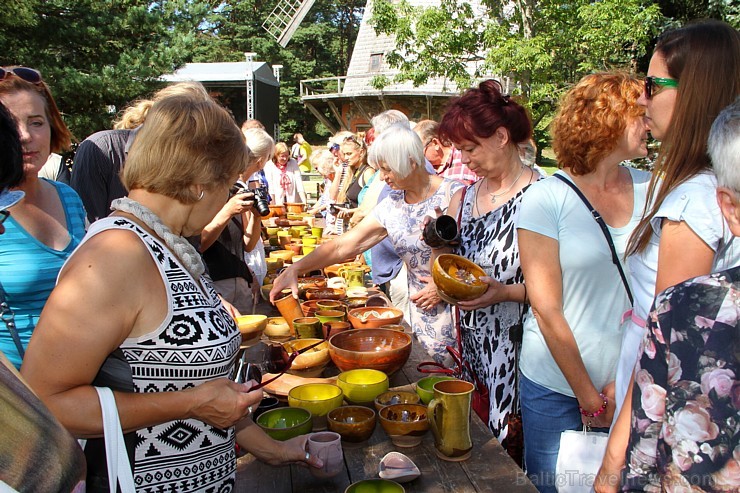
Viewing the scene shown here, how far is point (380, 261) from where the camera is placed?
3.88 metres

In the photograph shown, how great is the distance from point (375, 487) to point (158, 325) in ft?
2.24

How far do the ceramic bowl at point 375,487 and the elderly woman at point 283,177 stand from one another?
258 inches

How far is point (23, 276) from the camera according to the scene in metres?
1.99

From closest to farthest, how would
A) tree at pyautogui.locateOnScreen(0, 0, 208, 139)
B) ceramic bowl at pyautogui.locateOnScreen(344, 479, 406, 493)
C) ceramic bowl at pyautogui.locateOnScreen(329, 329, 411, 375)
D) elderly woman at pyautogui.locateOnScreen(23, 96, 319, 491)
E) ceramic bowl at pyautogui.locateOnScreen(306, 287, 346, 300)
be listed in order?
1. elderly woman at pyautogui.locateOnScreen(23, 96, 319, 491)
2. ceramic bowl at pyautogui.locateOnScreen(344, 479, 406, 493)
3. ceramic bowl at pyautogui.locateOnScreen(329, 329, 411, 375)
4. ceramic bowl at pyautogui.locateOnScreen(306, 287, 346, 300)
5. tree at pyautogui.locateOnScreen(0, 0, 208, 139)

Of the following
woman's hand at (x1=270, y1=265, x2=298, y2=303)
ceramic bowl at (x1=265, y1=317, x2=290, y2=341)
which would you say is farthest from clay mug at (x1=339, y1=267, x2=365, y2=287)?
ceramic bowl at (x1=265, y1=317, x2=290, y2=341)

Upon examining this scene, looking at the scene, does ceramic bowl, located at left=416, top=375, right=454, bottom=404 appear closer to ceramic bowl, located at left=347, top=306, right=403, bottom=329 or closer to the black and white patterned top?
ceramic bowl, located at left=347, top=306, right=403, bottom=329

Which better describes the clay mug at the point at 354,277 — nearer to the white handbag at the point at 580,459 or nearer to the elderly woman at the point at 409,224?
the elderly woman at the point at 409,224

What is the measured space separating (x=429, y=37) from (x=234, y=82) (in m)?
9.09

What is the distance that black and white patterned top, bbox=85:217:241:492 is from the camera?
136 cm

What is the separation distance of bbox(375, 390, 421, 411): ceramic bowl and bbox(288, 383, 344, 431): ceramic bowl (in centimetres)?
13

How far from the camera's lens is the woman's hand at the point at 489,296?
228cm

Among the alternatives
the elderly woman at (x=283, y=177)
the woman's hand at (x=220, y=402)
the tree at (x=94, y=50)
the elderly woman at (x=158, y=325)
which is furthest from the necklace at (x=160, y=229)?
the tree at (x=94, y=50)

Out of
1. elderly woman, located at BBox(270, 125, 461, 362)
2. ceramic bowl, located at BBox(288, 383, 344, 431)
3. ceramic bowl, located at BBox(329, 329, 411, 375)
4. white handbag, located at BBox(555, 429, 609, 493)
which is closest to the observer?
white handbag, located at BBox(555, 429, 609, 493)

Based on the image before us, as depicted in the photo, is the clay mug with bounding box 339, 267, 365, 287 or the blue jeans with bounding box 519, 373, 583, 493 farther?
the clay mug with bounding box 339, 267, 365, 287
